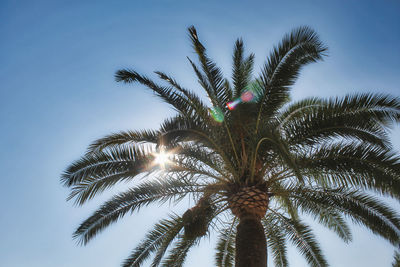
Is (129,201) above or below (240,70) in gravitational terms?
below

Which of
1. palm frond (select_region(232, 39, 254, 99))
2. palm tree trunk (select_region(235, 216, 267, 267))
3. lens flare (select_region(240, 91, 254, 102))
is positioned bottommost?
palm tree trunk (select_region(235, 216, 267, 267))

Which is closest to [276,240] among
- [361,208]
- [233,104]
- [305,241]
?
[305,241]

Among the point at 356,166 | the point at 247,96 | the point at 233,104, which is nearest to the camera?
the point at 356,166

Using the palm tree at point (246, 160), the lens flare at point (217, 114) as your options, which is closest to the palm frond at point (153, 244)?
the palm tree at point (246, 160)

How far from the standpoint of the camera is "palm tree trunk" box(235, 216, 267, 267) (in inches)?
269

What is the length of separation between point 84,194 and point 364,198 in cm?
671

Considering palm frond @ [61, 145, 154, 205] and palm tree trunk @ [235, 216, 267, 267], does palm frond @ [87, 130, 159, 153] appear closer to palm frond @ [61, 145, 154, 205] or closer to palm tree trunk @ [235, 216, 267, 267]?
palm frond @ [61, 145, 154, 205]

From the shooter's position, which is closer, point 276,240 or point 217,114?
point 217,114

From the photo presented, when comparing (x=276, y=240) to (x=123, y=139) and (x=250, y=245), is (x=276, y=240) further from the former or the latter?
(x=123, y=139)

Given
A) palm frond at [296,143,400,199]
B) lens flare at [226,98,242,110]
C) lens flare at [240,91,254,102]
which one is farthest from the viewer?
lens flare at [240,91,254,102]

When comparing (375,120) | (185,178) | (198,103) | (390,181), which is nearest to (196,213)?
(185,178)

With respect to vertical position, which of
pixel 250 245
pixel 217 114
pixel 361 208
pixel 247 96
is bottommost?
pixel 250 245

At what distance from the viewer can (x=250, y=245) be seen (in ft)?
23.1

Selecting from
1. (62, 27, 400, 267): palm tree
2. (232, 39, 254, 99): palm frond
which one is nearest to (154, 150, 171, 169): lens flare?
(62, 27, 400, 267): palm tree
